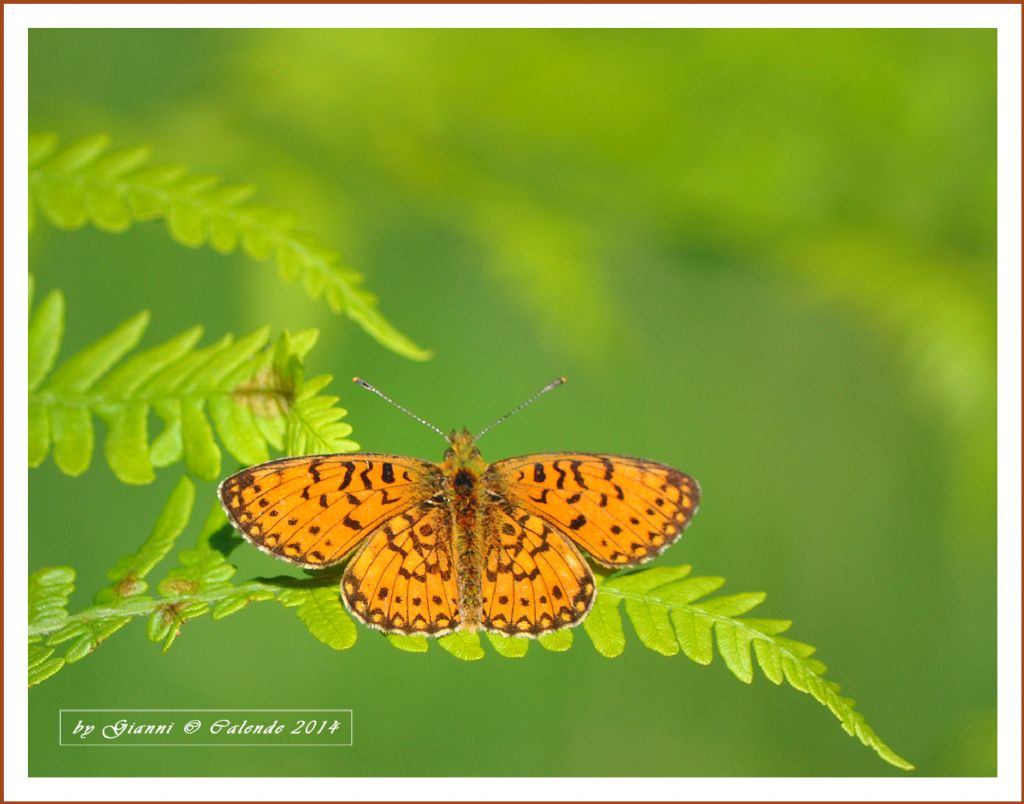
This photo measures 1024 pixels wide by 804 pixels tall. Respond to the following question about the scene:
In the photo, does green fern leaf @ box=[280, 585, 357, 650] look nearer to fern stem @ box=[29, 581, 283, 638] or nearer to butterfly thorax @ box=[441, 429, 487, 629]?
fern stem @ box=[29, 581, 283, 638]

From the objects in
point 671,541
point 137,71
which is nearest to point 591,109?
point 137,71

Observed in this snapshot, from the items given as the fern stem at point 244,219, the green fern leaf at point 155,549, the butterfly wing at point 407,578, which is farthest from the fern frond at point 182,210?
the green fern leaf at point 155,549

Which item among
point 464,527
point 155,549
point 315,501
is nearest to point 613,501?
point 464,527

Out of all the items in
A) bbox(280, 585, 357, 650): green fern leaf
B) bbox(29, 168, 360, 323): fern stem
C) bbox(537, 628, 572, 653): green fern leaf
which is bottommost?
bbox(537, 628, 572, 653): green fern leaf

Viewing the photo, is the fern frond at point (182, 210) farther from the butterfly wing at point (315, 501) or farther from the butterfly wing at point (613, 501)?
the butterfly wing at point (613, 501)

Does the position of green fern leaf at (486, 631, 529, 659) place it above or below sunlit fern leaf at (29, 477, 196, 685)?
below

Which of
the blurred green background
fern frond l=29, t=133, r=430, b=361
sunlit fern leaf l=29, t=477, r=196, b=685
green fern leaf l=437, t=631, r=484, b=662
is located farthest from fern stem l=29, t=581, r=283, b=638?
the blurred green background

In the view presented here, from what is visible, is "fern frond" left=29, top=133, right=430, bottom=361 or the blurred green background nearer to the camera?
"fern frond" left=29, top=133, right=430, bottom=361
